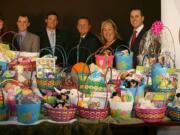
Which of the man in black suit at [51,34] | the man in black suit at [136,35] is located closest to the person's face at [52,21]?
the man in black suit at [51,34]

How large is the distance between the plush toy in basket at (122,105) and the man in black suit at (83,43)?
101 centimetres

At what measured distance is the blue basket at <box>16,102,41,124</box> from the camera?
1796 millimetres

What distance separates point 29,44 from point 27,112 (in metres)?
1.30

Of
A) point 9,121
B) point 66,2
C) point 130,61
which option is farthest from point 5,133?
point 66,2

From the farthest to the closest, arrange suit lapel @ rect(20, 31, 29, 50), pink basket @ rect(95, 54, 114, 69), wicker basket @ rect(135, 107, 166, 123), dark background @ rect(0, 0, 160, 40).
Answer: dark background @ rect(0, 0, 160, 40) → suit lapel @ rect(20, 31, 29, 50) → pink basket @ rect(95, 54, 114, 69) → wicker basket @ rect(135, 107, 166, 123)

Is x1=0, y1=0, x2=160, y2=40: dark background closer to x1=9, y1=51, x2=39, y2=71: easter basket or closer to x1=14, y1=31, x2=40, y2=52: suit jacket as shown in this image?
x1=14, y1=31, x2=40, y2=52: suit jacket

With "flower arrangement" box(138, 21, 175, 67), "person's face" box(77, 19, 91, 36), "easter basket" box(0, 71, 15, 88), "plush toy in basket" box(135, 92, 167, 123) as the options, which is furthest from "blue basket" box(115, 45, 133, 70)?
"person's face" box(77, 19, 91, 36)

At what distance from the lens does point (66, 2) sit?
11.3ft

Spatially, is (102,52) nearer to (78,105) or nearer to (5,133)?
(78,105)

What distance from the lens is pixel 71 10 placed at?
3445mm

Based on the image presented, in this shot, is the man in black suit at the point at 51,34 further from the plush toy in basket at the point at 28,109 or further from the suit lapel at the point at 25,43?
the plush toy in basket at the point at 28,109

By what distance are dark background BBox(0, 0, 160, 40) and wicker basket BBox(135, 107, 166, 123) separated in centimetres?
150

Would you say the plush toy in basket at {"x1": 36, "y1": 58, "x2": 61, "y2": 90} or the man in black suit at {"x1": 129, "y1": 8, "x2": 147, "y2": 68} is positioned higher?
the man in black suit at {"x1": 129, "y1": 8, "x2": 147, "y2": 68}

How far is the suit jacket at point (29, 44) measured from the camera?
2938 mm
